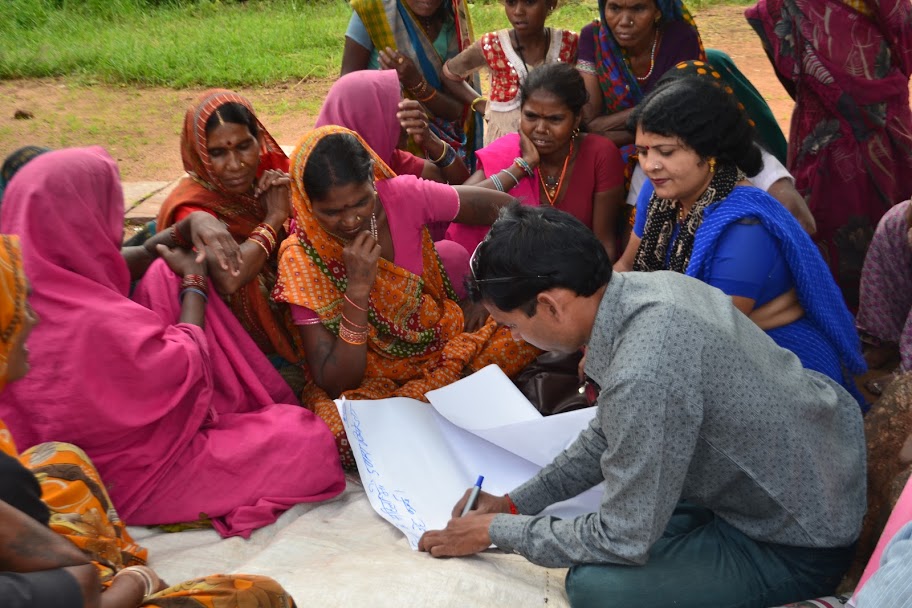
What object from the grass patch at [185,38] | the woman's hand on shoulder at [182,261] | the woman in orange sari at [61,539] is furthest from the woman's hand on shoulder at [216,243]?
the grass patch at [185,38]

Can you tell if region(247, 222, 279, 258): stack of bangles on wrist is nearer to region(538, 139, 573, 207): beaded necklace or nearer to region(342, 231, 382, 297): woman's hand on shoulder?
region(342, 231, 382, 297): woman's hand on shoulder

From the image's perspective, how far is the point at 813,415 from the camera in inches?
75.5

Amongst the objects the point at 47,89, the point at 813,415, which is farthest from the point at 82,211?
the point at 47,89

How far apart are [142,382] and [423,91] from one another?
235 cm

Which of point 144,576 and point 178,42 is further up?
point 178,42

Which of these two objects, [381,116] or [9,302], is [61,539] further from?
[381,116]

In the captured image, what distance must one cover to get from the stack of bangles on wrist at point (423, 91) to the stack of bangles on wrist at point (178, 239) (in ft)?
5.50

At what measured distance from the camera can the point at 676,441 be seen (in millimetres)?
1750

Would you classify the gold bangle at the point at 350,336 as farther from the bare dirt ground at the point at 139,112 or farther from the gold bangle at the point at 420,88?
the bare dirt ground at the point at 139,112

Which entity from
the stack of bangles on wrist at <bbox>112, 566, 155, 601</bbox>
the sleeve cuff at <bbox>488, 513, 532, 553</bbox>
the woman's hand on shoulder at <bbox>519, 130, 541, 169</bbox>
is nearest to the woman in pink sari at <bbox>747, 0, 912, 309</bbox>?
the woman's hand on shoulder at <bbox>519, 130, 541, 169</bbox>

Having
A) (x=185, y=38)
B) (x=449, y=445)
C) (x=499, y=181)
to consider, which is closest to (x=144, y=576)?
(x=449, y=445)

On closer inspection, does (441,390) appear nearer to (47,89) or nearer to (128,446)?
(128,446)

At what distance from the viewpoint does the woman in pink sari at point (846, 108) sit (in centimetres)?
357

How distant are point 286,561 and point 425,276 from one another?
4.14ft
